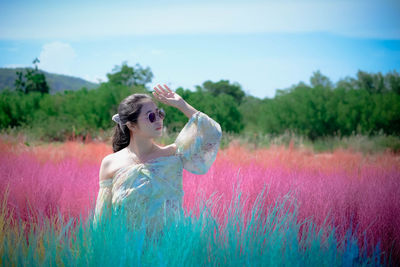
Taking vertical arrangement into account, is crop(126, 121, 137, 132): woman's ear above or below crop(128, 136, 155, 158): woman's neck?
above

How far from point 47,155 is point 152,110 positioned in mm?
3663

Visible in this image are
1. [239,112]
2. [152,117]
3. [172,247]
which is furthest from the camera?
[239,112]

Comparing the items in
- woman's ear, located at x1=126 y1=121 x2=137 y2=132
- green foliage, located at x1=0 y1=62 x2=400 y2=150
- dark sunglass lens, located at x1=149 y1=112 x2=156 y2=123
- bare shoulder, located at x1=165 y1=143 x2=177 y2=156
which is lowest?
green foliage, located at x1=0 y1=62 x2=400 y2=150

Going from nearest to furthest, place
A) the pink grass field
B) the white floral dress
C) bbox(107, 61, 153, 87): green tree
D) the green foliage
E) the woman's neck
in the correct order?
1. the white floral dress
2. the woman's neck
3. the pink grass field
4. the green foliage
5. bbox(107, 61, 153, 87): green tree

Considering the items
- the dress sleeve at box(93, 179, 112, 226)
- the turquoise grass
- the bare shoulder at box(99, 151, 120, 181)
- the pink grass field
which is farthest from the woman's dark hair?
the pink grass field

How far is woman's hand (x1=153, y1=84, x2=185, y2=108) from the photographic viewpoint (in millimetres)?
1850

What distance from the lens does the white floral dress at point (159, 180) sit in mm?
1820

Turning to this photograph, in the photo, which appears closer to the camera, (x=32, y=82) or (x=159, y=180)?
(x=159, y=180)

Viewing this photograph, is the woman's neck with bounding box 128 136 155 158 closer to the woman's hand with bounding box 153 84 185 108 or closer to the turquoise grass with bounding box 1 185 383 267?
the woman's hand with bounding box 153 84 185 108

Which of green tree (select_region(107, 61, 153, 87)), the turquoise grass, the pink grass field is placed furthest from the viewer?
green tree (select_region(107, 61, 153, 87))

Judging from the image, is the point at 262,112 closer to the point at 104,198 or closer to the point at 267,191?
the point at 267,191

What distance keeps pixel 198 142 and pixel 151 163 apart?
30 cm

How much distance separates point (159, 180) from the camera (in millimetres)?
1852

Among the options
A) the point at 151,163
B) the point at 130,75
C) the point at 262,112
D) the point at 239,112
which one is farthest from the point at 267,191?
the point at 130,75
